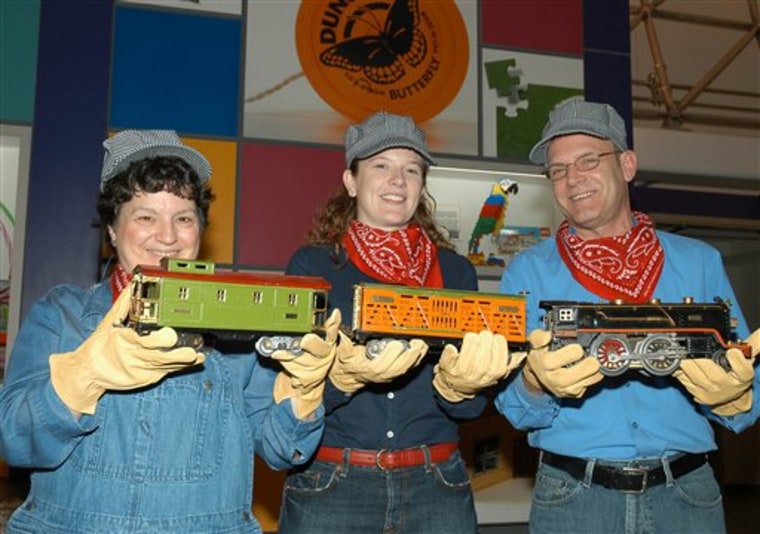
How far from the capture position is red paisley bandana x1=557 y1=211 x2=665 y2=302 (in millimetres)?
2490

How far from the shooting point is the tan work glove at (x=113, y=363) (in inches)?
69.4

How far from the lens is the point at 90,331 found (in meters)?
2.01

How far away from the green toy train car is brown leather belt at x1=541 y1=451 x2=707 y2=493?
3.29ft

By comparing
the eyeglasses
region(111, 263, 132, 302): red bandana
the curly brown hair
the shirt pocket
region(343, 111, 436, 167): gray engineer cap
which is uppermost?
region(343, 111, 436, 167): gray engineer cap

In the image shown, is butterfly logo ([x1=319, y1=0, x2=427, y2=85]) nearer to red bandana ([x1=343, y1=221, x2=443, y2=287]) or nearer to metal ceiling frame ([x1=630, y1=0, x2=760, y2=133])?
red bandana ([x1=343, y1=221, x2=443, y2=287])

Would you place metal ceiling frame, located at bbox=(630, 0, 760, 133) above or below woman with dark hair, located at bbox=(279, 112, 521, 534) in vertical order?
above

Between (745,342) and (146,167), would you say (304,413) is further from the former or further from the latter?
(745,342)

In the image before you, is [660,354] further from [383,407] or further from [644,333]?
[383,407]

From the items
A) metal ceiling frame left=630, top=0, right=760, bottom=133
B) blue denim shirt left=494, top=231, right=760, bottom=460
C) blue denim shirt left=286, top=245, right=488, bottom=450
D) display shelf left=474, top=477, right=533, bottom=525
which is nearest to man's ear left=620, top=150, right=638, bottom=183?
blue denim shirt left=494, top=231, right=760, bottom=460

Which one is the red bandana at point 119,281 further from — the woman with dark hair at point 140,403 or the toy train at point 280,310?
the toy train at point 280,310

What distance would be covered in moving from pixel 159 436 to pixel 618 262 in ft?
5.27

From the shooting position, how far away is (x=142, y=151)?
2.19 metres

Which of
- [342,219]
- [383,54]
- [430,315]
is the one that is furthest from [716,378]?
[383,54]

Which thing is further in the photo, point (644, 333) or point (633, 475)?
point (633, 475)
